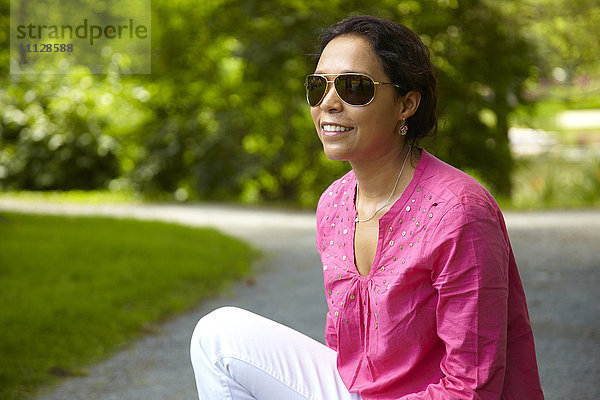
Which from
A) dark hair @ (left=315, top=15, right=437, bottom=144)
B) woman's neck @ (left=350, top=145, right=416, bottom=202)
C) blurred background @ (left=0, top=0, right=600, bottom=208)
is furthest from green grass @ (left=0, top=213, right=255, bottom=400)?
blurred background @ (left=0, top=0, right=600, bottom=208)

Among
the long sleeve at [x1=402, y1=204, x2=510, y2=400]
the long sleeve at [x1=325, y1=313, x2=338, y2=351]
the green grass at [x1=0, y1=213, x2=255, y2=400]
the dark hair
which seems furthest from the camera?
the green grass at [x1=0, y1=213, x2=255, y2=400]

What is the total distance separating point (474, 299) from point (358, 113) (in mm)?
552

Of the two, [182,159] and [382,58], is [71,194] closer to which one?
[182,159]

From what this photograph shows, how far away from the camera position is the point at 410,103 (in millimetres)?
1906

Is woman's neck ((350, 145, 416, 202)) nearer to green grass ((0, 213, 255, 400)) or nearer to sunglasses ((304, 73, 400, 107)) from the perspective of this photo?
sunglasses ((304, 73, 400, 107))

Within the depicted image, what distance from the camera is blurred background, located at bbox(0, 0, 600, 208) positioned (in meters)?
10.2

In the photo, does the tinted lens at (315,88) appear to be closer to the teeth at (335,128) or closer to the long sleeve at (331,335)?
the teeth at (335,128)

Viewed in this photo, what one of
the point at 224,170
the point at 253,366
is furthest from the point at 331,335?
the point at 224,170

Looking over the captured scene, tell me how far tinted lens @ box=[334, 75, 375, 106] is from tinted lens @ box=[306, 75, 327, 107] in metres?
0.06

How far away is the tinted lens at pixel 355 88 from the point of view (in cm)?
182

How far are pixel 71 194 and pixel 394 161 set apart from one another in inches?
429

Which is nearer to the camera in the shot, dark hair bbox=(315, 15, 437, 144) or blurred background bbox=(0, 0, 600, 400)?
dark hair bbox=(315, 15, 437, 144)

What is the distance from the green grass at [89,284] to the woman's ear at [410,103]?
2458mm

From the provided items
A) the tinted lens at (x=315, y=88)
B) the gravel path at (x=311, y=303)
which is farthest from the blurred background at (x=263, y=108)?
the tinted lens at (x=315, y=88)
